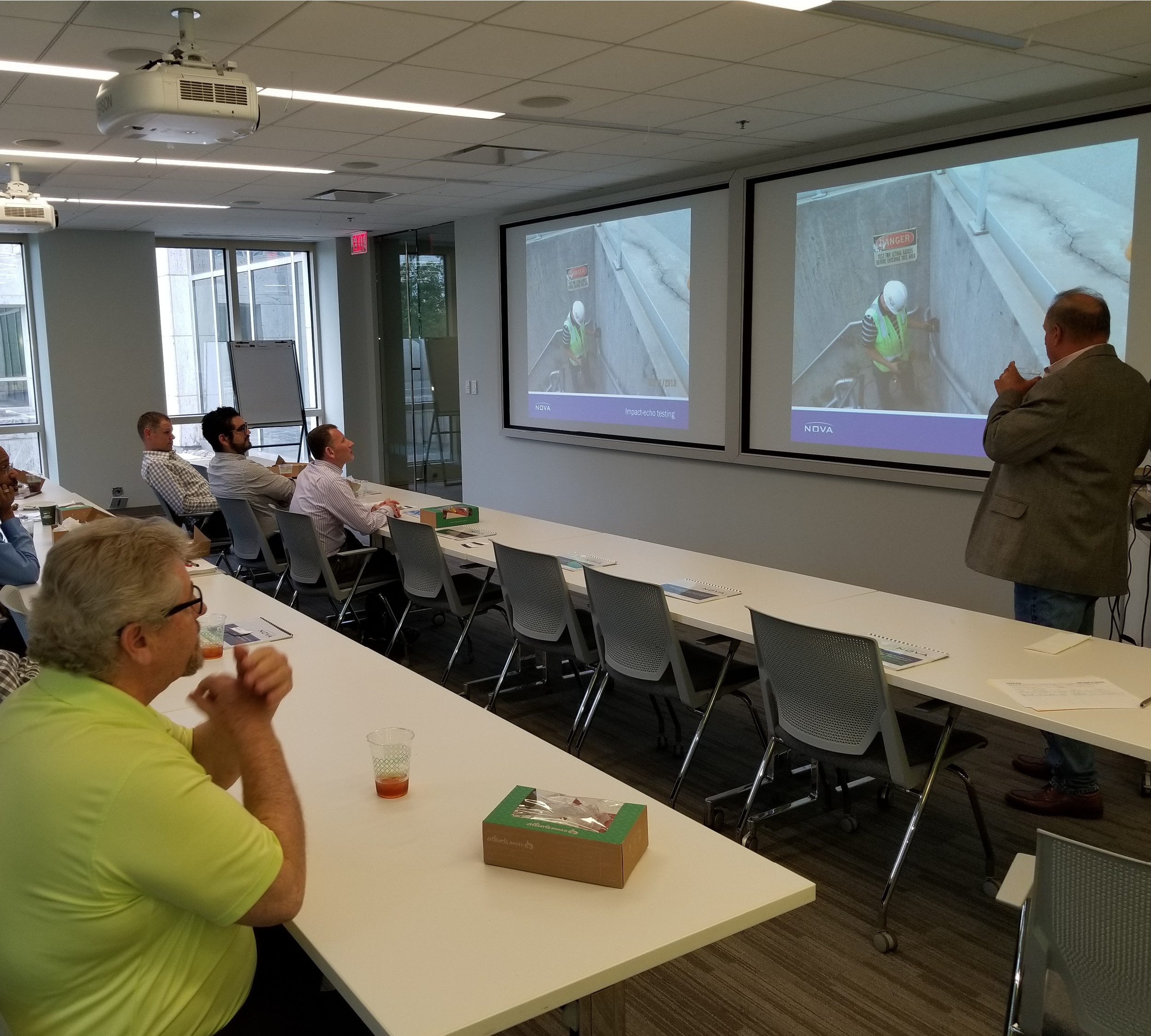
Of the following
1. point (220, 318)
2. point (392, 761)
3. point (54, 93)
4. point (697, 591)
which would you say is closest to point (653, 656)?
point (697, 591)

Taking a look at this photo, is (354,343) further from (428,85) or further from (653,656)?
(653,656)

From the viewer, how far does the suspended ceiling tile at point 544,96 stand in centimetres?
469

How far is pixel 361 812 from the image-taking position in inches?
80.4

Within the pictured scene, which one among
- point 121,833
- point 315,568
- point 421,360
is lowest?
point 315,568

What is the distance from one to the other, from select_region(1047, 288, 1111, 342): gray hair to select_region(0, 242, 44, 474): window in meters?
9.89

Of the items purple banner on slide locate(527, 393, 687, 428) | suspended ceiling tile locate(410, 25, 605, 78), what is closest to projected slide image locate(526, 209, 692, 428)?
purple banner on slide locate(527, 393, 687, 428)

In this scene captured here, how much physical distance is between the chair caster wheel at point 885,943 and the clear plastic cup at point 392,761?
155 centimetres

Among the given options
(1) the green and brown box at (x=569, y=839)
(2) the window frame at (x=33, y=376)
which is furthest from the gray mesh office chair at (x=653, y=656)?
(2) the window frame at (x=33, y=376)

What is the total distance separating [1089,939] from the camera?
172cm

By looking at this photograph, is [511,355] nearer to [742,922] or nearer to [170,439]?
[170,439]

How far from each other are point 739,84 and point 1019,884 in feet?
12.7

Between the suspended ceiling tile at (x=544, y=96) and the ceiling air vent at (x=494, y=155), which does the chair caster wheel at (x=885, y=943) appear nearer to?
the suspended ceiling tile at (x=544, y=96)

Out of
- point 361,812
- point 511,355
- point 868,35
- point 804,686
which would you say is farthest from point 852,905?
point 511,355

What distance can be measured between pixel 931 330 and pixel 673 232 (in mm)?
2294
